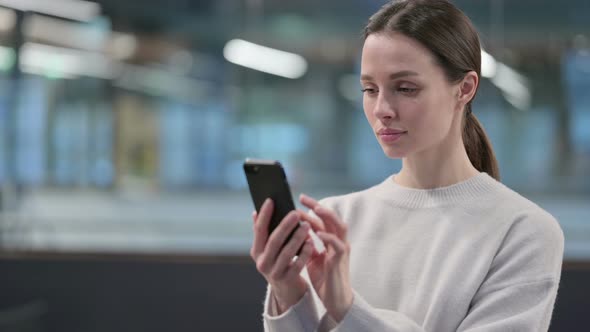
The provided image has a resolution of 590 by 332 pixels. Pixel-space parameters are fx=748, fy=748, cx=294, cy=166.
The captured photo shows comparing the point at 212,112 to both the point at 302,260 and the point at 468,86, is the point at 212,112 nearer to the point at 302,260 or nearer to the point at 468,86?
the point at 468,86

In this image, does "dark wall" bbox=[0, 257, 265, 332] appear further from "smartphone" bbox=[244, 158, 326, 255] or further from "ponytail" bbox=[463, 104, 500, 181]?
"smartphone" bbox=[244, 158, 326, 255]

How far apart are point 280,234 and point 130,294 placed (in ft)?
8.36

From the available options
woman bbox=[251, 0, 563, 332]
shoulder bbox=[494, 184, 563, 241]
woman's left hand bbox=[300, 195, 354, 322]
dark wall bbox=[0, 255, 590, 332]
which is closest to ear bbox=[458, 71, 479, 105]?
woman bbox=[251, 0, 563, 332]

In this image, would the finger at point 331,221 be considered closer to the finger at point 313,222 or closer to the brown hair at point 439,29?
the finger at point 313,222

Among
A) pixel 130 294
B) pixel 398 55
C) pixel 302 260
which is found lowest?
pixel 130 294

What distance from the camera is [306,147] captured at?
5.44 meters

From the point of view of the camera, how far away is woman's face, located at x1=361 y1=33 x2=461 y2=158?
1.38 meters

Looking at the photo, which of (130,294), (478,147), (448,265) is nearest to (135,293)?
→ (130,294)

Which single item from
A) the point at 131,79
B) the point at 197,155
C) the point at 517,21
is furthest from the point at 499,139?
the point at 131,79

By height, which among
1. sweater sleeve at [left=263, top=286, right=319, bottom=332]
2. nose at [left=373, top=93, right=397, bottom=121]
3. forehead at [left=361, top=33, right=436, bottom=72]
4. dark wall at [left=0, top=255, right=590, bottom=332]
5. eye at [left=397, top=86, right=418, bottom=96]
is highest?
forehead at [left=361, top=33, right=436, bottom=72]

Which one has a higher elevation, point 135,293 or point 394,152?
point 394,152

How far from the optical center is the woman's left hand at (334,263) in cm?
121

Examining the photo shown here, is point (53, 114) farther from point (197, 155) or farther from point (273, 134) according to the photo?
point (273, 134)

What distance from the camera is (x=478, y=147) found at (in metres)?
1.63
